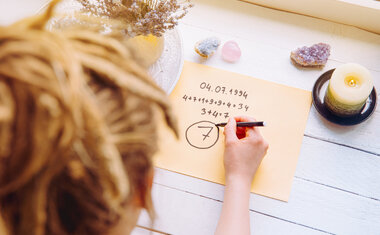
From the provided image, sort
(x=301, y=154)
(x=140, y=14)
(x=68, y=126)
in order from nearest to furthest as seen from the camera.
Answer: (x=68, y=126), (x=140, y=14), (x=301, y=154)

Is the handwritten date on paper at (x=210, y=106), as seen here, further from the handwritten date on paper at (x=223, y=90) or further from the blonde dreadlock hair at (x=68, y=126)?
the blonde dreadlock hair at (x=68, y=126)

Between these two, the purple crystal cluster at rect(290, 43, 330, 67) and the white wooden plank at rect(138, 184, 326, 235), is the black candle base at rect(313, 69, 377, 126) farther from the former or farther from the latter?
the white wooden plank at rect(138, 184, 326, 235)

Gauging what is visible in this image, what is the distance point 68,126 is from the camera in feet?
0.95

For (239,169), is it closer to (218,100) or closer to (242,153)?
(242,153)

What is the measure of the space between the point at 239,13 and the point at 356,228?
1.61ft

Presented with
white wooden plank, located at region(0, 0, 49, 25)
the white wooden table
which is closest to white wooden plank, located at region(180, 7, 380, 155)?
the white wooden table

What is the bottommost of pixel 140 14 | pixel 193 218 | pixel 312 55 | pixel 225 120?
pixel 193 218

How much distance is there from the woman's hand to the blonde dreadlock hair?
0.92ft

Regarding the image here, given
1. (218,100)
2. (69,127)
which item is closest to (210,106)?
(218,100)

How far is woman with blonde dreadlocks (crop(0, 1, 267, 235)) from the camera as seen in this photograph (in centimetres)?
28

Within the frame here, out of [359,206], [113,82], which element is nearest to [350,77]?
[359,206]

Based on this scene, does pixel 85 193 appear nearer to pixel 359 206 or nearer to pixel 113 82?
pixel 113 82

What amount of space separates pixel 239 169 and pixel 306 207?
5.8 inches

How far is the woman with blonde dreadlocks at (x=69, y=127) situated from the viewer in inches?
11.1
